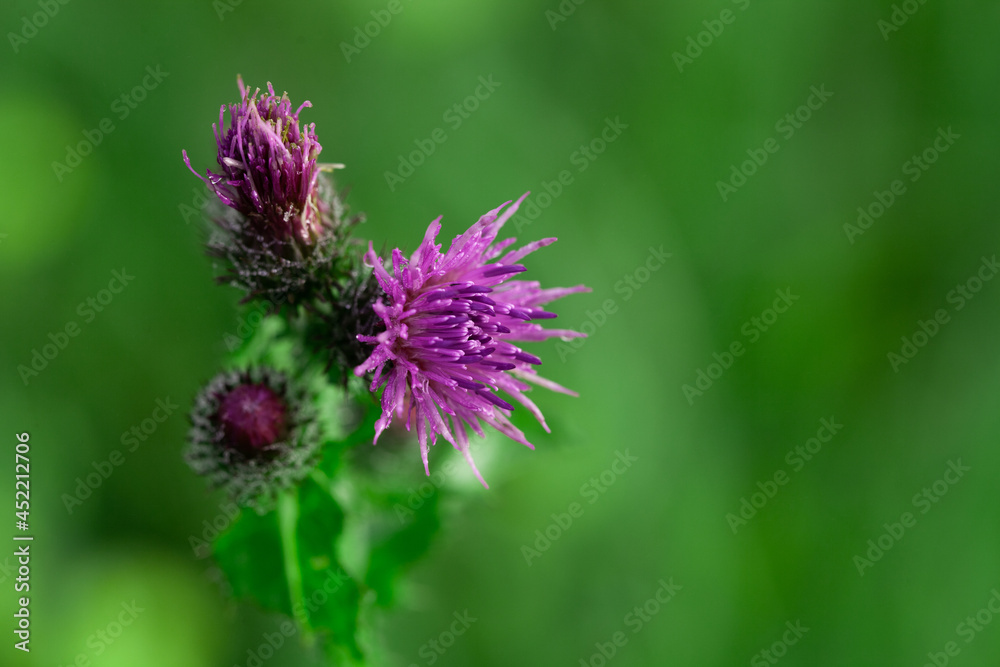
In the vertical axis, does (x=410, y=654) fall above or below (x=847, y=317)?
below

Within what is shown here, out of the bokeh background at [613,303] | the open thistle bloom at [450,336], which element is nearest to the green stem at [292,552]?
the open thistle bloom at [450,336]

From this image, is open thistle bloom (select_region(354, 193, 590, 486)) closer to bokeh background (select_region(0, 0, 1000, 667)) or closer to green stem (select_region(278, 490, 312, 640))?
green stem (select_region(278, 490, 312, 640))

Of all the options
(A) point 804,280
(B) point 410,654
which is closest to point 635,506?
(B) point 410,654

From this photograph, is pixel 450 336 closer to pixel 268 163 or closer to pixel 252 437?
pixel 268 163

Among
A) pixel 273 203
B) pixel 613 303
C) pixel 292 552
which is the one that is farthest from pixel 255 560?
pixel 613 303

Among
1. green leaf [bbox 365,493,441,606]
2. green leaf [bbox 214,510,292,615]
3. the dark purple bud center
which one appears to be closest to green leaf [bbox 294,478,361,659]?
green leaf [bbox 214,510,292,615]

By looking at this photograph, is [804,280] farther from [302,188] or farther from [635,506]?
[302,188]
